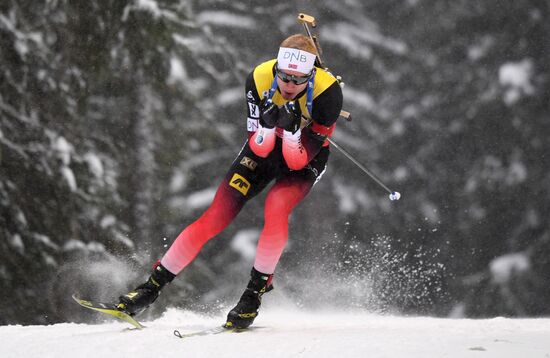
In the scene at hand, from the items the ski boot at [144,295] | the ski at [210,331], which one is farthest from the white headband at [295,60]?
the ski at [210,331]

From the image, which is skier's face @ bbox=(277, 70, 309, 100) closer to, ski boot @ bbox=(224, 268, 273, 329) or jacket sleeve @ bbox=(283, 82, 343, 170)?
jacket sleeve @ bbox=(283, 82, 343, 170)

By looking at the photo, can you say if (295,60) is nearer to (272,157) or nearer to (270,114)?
(270,114)

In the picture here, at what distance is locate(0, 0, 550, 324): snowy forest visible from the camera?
588cm

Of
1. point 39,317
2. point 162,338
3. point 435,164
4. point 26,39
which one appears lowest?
point 162,338

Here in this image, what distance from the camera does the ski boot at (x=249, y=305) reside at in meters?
4.20

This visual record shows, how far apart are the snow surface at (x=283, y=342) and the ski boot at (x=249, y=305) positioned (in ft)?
0.32

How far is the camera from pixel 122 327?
4391mm

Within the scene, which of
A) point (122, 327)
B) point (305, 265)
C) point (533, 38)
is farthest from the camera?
point (305, 265)

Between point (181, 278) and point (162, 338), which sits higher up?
point (181, 278)

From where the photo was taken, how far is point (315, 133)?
432 centimetres

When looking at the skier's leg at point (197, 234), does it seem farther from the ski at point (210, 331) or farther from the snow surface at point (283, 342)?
the ski at point (210, 331)

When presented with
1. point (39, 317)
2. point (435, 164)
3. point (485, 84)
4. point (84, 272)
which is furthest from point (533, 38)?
point (39, 317)

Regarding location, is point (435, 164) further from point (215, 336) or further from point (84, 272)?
point (84, 272)

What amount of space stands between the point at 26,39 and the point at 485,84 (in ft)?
13.6
